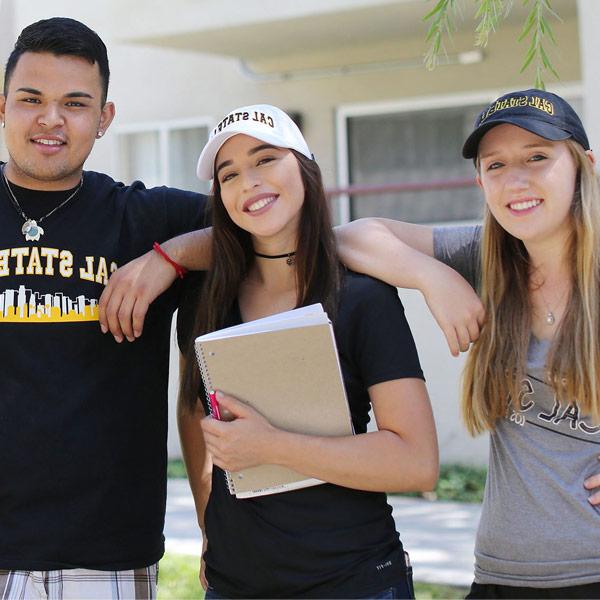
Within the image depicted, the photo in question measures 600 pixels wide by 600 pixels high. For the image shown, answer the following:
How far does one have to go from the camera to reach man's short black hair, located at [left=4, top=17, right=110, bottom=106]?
307 centimetres

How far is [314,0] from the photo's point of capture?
8258 mm

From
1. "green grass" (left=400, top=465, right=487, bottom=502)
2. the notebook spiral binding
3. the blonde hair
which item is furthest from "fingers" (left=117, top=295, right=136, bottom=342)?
"green grass" (left=400, top=465, right=487, bottom=502)

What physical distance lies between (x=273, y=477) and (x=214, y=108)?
26.3ft

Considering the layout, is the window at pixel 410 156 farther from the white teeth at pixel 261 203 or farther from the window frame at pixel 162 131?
the white teeth at pixel 261 203

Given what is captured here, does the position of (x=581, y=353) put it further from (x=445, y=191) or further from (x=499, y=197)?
(x=445, y=191)

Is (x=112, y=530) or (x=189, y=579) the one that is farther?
(x=189, y=579)

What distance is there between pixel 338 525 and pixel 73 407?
2.70 feet

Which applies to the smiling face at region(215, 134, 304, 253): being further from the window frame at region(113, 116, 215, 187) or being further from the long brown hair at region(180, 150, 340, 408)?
the window frame at region(113, 116, 215, 187)

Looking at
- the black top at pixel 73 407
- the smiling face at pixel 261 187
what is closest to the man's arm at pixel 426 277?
the smiling face at pixel 261 187

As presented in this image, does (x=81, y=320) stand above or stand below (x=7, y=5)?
below

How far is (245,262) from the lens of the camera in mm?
2975

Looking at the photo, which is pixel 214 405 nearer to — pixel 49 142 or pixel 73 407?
pixel 73 407

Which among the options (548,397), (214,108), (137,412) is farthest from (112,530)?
(214,108)

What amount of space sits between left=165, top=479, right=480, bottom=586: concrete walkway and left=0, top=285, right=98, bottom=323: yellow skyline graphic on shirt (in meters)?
3.38
